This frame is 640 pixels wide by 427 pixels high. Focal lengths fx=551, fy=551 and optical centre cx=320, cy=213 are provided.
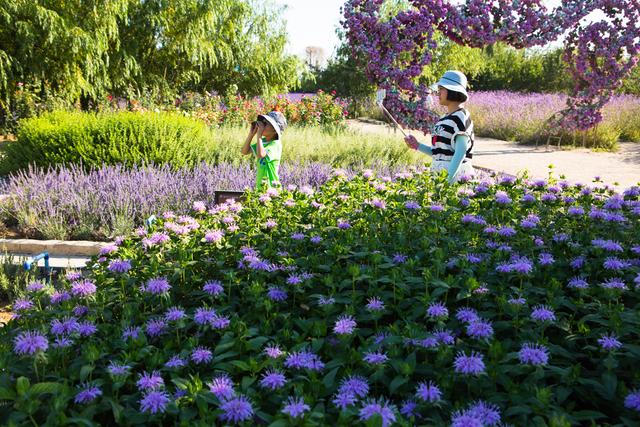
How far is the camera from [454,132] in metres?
4.27

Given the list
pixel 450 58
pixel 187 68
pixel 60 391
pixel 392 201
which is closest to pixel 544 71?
pixel 450 58

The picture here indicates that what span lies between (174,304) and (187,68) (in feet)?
54.4

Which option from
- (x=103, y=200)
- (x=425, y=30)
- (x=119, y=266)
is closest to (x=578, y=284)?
(x=119, y=266)

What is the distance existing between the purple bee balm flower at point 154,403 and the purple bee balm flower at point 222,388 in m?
0.12

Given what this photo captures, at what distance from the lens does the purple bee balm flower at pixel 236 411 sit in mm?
1382

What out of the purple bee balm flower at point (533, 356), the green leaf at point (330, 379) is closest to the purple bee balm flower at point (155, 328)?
the green leaf at point (330, 379)

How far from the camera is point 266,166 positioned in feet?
16.0

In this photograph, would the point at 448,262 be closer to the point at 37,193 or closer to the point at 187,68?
the point at 37,193

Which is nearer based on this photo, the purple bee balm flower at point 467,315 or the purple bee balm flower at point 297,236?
the purple bee balm flower at point 467,315

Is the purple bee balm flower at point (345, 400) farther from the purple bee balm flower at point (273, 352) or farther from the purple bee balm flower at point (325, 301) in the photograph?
the purple bee balm flower at point (325, 301)

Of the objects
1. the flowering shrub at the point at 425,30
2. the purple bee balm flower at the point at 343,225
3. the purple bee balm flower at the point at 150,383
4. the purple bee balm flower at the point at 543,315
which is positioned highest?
the flowering shrub at the point at 425,30

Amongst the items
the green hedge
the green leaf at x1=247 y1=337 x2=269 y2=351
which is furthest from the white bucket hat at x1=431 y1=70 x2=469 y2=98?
the green hedge

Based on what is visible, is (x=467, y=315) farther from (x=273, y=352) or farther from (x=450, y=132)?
(x=450, y=132)

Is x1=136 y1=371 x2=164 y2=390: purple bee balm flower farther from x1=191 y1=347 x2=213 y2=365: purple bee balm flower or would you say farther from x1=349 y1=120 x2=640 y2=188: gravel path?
x1=349 y1=120 x2=640 y2=188: gravel path
